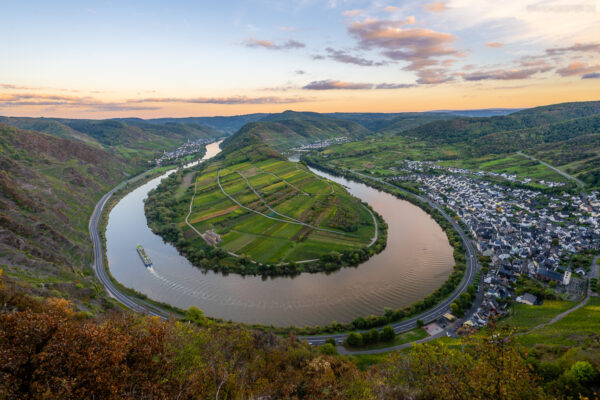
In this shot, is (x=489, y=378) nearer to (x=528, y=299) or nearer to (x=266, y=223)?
(x=528, y=299)

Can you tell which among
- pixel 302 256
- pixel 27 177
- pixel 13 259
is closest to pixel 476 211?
pixel 302 256

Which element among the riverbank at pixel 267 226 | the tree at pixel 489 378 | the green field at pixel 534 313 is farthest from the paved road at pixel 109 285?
the green field at pixel 534 313

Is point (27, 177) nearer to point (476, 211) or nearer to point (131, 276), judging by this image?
point (131, 276)

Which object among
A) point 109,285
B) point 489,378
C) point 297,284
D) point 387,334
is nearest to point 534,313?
point 387,334

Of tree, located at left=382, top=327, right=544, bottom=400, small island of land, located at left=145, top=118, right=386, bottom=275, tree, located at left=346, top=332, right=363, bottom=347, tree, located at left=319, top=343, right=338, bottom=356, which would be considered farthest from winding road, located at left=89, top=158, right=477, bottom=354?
tree, located at left=382, top=327, right=544, bottom=400

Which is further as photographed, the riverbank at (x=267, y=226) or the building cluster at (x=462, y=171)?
the building cluster at (x=462, y=171)

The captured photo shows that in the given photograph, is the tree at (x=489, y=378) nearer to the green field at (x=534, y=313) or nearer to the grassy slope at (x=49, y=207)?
the green field at (x=534, y=313)
